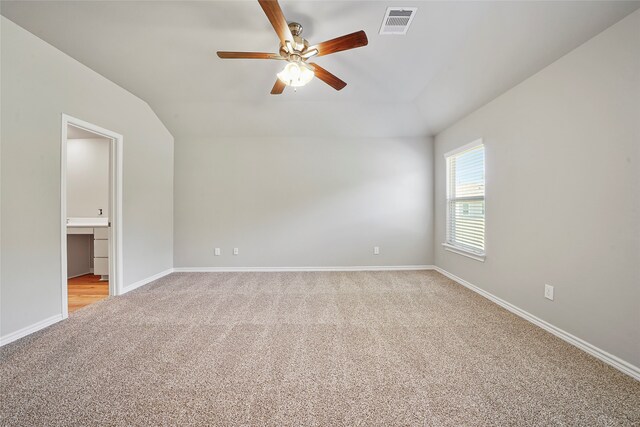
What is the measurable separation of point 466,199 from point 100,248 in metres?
5.63

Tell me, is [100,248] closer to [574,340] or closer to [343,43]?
[343,43]

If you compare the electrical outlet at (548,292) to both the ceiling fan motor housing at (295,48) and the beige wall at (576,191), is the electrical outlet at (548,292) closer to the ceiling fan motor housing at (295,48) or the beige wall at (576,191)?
the beige wall at (576,191)

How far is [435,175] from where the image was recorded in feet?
14.2

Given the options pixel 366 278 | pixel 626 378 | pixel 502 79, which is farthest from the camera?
pixel 366 278

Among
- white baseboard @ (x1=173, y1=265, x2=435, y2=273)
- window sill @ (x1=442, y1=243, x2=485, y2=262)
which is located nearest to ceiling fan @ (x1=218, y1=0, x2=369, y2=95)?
window sill @ (x1=442, y1=243, x2=485, y2=262)

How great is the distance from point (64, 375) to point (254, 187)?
320cm

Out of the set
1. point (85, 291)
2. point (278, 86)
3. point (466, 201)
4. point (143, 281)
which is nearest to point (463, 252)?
point (466, 201)

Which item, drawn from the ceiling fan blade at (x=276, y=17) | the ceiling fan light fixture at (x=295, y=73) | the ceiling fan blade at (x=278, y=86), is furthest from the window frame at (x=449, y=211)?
the ceiling fan blade at (x=276, y=17)

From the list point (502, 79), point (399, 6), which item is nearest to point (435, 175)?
point (502, 79)

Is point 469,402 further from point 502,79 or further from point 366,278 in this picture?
point 502,79

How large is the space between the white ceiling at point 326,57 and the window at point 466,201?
612 mm

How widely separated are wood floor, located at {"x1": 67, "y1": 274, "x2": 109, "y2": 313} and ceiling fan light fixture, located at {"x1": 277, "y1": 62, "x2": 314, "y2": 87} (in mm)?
3372

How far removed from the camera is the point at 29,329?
2.15 metres

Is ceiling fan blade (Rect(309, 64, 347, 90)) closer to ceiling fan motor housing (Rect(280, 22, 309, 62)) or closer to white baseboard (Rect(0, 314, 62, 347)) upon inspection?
ceiling fan motor housing (Rect(280, 22, 309, 62))
